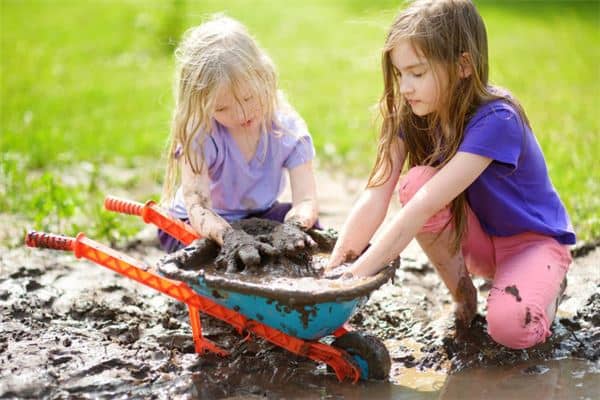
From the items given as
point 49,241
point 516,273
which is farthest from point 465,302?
point 49,241

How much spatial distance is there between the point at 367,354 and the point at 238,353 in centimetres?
53

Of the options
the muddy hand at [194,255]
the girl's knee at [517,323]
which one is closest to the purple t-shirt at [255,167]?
the muddy hand at [194,255]

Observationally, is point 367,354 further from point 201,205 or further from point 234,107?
point 234,107

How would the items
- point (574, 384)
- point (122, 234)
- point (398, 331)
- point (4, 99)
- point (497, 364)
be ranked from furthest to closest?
point (4, 99) < point (122, 234) < point (398, 331) < point (497, 364) < point (574, 384)

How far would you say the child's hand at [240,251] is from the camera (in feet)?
9.48

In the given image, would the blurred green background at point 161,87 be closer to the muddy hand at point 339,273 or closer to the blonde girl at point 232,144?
the blonde girl at point 232,144

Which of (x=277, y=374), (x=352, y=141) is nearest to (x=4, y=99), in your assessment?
(x=352, y=141)

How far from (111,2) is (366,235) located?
31.9 feet

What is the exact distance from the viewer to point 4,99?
6.97 metres

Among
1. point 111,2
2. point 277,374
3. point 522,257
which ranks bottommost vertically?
point 277,374

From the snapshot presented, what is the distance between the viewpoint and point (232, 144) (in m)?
3.49

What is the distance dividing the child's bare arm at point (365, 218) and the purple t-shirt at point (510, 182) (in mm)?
303

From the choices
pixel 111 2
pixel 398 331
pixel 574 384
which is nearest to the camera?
pixel 574 384

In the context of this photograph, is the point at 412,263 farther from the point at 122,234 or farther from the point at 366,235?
the point at 122,234
